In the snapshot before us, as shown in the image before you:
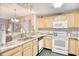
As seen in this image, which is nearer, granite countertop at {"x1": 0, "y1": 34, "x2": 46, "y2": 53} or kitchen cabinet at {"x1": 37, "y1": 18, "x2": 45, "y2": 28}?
granite countertop at {"x1": 0, "y1": 34, "x2": 46, "y2": 53}

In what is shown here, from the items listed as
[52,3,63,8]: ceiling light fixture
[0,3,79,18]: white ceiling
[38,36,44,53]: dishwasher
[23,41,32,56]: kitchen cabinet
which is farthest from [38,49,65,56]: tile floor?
[52,3,63,8]: ceiling light fixture

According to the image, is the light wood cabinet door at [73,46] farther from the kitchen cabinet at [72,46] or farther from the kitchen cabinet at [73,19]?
the kitchen cabinet at [73,19]

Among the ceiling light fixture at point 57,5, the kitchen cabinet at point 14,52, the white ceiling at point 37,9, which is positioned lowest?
the kitchen cabinet at point 14,52

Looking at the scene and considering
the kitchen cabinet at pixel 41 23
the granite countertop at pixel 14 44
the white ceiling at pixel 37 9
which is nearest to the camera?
the granite countertop at pixel 14 44

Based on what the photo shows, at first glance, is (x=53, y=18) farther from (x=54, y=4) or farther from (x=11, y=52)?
(x=11, y=52)

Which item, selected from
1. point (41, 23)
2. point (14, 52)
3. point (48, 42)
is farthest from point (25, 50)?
point (41, 23)

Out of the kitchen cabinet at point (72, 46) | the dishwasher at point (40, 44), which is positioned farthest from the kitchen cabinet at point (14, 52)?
the kitchen cabinet at point (72, 46)

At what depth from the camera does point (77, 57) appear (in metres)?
1.38

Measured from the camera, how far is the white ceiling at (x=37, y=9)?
128 cm

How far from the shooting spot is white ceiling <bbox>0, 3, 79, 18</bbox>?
128 cm

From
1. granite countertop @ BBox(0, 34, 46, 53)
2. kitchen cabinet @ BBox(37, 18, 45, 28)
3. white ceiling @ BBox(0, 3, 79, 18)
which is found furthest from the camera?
kitchen cabinet @ BBox(37, 18, 45, 28)

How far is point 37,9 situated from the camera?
1385 mm

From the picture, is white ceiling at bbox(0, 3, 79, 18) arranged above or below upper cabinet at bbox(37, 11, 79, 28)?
above

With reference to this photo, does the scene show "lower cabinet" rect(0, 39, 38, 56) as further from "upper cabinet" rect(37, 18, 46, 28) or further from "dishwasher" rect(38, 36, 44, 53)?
"upper cabinet" rect(37, 18, 46, 28)
